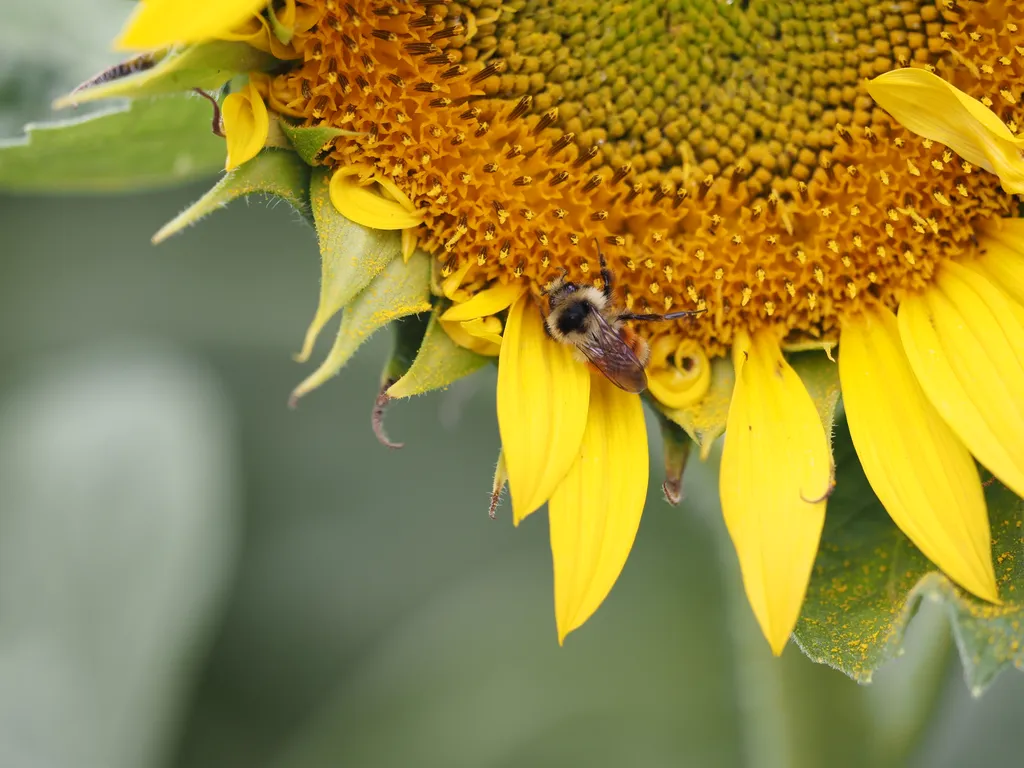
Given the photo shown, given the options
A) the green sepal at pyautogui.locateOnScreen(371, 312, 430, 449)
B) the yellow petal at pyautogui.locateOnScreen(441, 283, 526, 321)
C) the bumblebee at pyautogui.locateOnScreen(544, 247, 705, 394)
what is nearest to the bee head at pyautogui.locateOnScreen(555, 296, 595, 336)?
the bumblebee at pyautogui.locateOnScreen(544, 247, 705, 394)

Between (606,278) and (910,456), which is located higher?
(606,278)

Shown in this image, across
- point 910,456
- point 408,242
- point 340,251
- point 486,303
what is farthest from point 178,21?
point 910,456

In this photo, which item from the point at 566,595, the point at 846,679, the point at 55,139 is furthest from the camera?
the point at 846,679

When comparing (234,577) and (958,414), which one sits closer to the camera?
(958,414)

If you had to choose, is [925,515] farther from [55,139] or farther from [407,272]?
[55,139]

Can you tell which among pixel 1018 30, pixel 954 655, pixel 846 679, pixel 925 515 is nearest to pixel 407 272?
pixel 925 515

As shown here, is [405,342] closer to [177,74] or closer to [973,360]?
[177,74]

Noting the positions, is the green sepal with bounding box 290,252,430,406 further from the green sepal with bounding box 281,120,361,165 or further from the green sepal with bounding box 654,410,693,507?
the green sepal with bounding box 654,410,693,507
